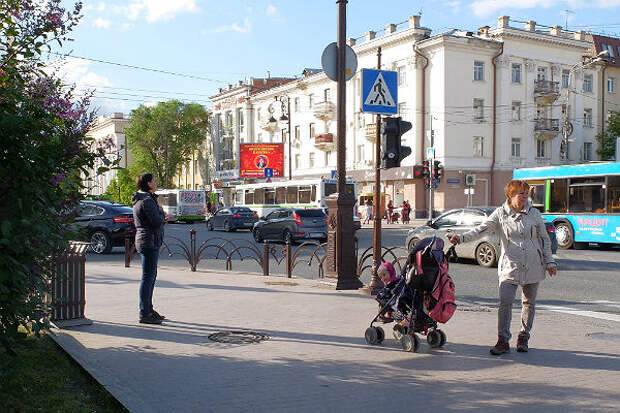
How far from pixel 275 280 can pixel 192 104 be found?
69279 millimetres

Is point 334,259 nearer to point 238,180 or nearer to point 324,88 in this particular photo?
point 324,88

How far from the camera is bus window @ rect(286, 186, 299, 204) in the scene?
36.9m

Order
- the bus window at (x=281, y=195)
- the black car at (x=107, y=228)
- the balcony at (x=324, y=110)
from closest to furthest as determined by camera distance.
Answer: the black car at (x=107, y=228)
the bus window at (x=281, y=195)
the balcony at (x=324, y=110)

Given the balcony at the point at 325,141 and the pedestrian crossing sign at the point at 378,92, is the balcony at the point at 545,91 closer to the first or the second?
Result: the balcony at the point at 325,141

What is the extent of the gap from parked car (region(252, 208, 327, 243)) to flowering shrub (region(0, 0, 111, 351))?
2004cm

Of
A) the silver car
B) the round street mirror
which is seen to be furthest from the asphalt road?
the round street mirror

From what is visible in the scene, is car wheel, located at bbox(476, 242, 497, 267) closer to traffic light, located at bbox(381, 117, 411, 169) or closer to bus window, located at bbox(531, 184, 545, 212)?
traffic light, located at bbox(381, 117, 411, 169)

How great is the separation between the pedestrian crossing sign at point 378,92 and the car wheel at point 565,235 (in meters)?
13.8

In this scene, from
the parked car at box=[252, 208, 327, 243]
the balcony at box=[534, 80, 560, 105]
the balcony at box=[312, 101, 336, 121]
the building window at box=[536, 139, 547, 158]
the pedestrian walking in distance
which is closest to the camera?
the pedestrian walking in distance

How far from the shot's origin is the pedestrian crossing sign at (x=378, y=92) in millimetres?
10594

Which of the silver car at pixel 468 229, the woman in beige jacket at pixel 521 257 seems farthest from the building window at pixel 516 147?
the woman in beige jacket at pixel 521 257

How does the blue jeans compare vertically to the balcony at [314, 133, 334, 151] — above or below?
below

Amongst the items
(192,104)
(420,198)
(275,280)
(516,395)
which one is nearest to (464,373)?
(516,395)

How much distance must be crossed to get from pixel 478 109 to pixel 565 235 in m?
26.6
